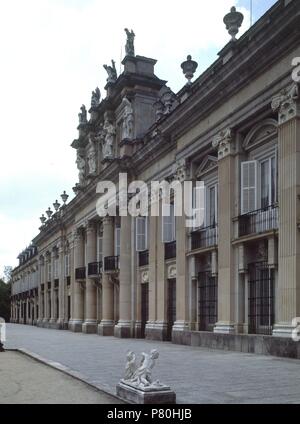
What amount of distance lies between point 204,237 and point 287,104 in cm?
743

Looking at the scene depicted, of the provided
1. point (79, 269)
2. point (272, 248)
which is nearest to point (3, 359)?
point (272, 248)

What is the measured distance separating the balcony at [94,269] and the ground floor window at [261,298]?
18.8 m

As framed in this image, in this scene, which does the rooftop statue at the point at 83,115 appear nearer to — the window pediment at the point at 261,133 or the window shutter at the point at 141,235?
the window shutter at the point at 141,235

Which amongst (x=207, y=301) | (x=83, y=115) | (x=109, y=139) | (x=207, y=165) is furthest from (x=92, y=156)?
(x=207, y=301)

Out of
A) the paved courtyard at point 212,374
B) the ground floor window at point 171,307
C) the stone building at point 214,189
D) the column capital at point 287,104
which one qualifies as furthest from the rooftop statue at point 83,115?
the column capital at point 287,104

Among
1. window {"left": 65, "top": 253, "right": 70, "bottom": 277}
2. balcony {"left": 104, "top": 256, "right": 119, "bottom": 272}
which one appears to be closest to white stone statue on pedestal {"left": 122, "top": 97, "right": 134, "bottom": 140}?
balcony {"left": 104, "top": 256, "right": 119, "bottom": 272}

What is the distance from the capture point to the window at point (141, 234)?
29.9 metres

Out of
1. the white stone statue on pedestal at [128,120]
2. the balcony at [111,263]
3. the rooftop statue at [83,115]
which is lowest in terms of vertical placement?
the balcony at [111,263]

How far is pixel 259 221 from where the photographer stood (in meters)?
18.8

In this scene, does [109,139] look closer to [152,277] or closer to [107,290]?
[107,290]

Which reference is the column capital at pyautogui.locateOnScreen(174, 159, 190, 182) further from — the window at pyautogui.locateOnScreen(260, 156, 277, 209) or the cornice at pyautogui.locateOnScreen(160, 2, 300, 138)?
the window at pyautogui.locateOnScreen(260, 156, 277, 209)

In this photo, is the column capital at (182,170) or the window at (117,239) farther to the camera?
the window at (117,239)
